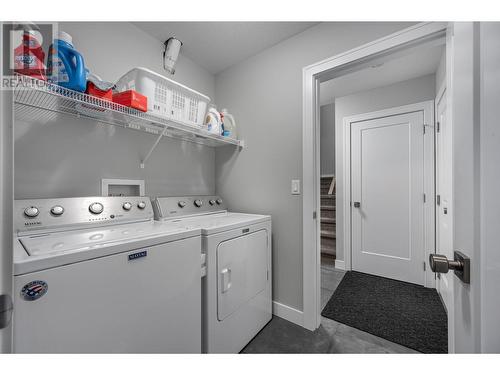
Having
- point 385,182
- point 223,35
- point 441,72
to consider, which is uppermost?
point 223,35

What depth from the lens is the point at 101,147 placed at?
1.49m

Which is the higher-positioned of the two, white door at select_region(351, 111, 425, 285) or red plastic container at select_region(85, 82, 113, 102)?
red plastic container at select_region(85, 82, 113, 102)

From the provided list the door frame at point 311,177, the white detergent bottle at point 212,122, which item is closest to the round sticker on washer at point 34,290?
the white detergent bottle at point 212,122

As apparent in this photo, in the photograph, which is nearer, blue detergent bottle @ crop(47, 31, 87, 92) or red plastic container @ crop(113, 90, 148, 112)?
blue detergent bottle @ crop(47, 31, 87, 92)

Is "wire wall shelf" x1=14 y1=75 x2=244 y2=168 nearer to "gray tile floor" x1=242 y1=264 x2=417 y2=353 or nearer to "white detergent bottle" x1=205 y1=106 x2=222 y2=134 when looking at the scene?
"white detergent bottle" x1=205 y1=106 x2=222 y2=134

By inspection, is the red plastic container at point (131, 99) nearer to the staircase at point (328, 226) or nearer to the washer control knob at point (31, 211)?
the washer control knob at point (31, 211)

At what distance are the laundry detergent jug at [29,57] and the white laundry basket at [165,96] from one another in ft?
1.53

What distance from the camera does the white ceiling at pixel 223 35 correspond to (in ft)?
5.56

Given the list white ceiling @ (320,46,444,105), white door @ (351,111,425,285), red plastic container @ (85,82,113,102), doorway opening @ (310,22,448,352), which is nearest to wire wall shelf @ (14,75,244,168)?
red plastic container @ (85,82,113,102)

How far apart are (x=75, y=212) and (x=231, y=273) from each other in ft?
3.28

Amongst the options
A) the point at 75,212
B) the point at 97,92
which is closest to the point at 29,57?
the point at 97,92

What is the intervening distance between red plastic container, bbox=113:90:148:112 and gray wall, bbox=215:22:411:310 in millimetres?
1060

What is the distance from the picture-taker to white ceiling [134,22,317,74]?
5.56 ft

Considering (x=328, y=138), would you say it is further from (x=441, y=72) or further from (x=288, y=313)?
(x=288, y=313)
